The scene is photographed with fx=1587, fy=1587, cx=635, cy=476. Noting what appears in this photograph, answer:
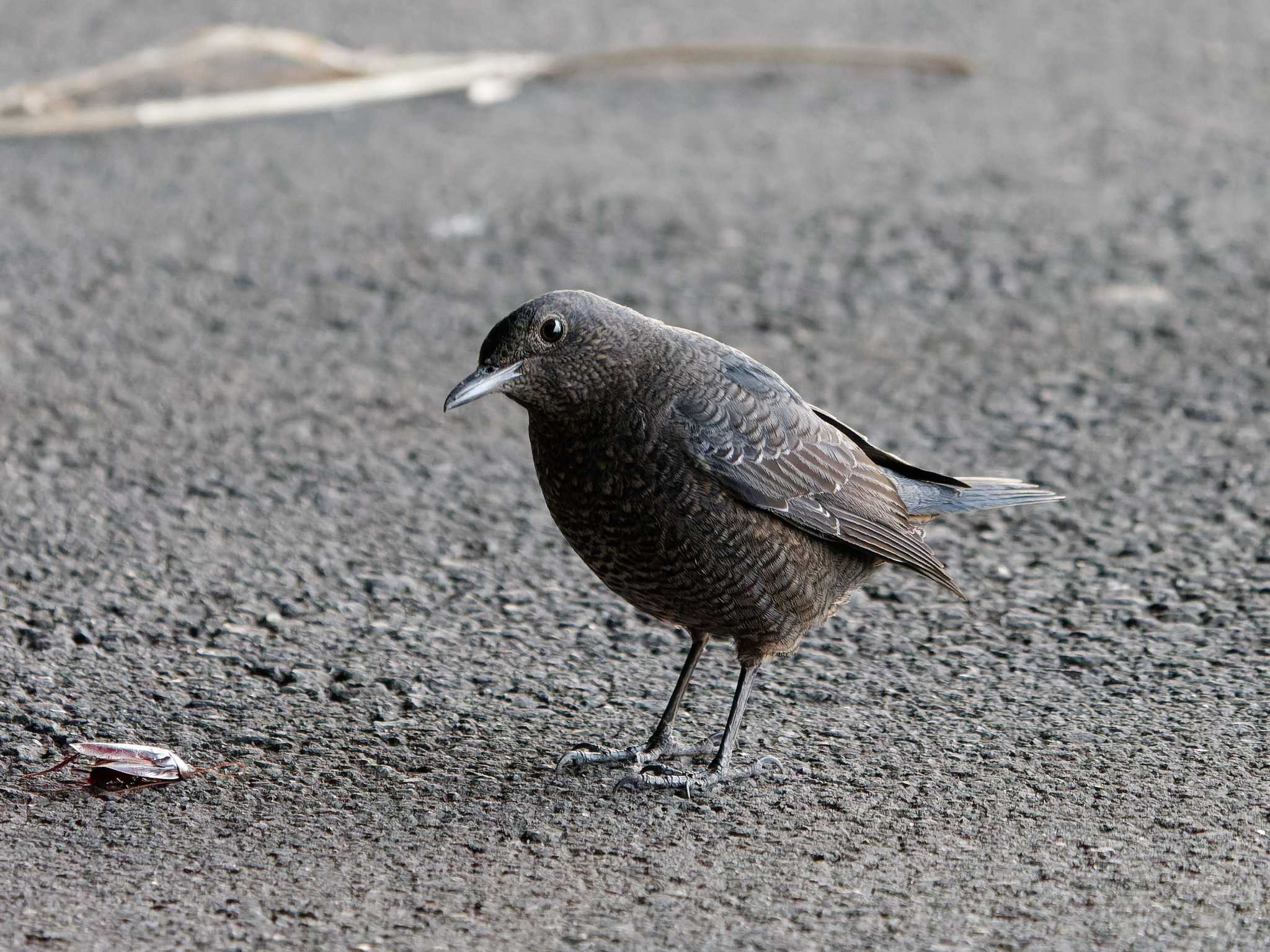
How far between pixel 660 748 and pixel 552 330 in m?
1.09

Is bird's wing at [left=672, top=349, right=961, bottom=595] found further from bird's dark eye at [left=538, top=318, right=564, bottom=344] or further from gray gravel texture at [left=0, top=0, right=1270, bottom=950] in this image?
gray gravel texture at [left=0, top=0, right=1270, bottom=950]

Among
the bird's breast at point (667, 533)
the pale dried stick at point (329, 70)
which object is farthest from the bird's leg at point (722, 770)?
the pale dried stick at point (329, 70)

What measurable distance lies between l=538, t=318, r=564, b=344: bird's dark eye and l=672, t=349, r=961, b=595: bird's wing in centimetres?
33

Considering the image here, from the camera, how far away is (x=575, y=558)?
17.0ft

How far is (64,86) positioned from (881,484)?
6.70 meters

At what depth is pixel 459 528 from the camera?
532cm

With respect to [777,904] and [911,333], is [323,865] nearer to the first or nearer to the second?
[777,904]

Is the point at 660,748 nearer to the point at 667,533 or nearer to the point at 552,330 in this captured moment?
the point at 667,533

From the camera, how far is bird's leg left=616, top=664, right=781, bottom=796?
3.86 meters

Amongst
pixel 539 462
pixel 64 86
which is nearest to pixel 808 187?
pixel 64 86

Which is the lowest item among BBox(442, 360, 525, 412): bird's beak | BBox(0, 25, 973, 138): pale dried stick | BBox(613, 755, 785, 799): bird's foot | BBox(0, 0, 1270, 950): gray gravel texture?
BBox(613, 755, 785, 799): bird's foot

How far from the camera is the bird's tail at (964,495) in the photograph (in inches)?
174

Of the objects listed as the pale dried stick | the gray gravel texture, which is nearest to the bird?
the gray gravel texture

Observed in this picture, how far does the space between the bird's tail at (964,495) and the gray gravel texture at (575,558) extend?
0.40 metres
